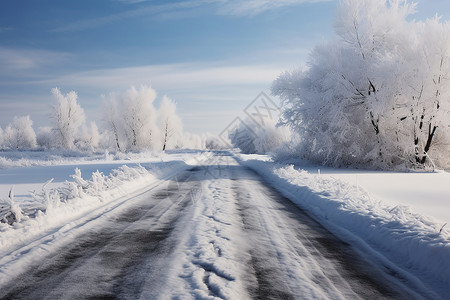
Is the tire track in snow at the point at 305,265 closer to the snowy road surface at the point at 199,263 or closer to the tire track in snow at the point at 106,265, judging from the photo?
the snowy road surface at the point at 199,263

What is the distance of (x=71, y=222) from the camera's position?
6102 millimetres

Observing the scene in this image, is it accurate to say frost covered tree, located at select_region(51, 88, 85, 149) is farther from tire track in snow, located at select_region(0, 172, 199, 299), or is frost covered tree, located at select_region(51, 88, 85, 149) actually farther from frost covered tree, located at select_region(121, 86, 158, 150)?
tire track in snow, located at select_region(0, 172, 199, 299)

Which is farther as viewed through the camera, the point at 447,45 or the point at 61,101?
the point at 61,101

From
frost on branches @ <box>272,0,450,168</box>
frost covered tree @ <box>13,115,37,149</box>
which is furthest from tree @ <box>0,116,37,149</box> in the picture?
frost on branches @ <box>272,0,450,168</box>

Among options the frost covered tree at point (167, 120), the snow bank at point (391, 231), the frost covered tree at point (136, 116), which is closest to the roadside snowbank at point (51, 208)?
the snow bank at point (391, 231)

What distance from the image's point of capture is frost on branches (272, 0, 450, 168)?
1855cm

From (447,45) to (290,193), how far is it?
1505cm

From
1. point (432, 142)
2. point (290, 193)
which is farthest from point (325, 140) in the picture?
point (290, 193)

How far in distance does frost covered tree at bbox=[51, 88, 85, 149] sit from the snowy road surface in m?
55.8

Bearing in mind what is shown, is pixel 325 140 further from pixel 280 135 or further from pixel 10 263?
pixel 280 135

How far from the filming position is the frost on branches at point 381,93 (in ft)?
60.8

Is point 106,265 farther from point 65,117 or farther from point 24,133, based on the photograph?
point 24,133

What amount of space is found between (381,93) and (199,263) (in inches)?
725

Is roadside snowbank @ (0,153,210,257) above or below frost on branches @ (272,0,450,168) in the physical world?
below
